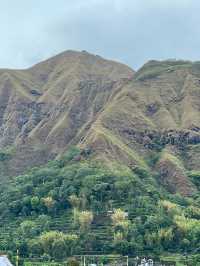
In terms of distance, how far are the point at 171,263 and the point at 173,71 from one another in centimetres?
9188

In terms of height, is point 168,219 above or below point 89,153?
below

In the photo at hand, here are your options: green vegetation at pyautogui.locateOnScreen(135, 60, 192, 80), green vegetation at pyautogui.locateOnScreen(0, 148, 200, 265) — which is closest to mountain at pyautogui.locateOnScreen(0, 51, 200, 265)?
green vegetation at pyautogui.locateOnScreen(0, 148, 200, 265)

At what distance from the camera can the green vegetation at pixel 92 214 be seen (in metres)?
112

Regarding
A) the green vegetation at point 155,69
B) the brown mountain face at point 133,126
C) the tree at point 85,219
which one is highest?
the green vegetation at point 155,69

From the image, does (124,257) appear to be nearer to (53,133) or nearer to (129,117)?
(129,117)

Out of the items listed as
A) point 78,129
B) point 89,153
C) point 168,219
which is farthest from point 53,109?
point 168,219

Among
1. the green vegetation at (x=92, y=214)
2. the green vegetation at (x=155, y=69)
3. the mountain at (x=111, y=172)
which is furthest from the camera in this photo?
the green vegetation at (x=155, y=69)

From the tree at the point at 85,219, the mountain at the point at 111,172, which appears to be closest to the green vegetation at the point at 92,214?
the tree at the point at 85,219

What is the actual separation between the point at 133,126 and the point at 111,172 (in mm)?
30380

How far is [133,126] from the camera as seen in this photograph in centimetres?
16088

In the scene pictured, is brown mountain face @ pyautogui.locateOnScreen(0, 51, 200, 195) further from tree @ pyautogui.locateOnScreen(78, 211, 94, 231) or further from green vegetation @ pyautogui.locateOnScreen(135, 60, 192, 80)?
tree @ pyautogui.locateOnScreen(78, 211, 94, 231)

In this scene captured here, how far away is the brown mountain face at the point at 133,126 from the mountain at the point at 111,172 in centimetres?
24

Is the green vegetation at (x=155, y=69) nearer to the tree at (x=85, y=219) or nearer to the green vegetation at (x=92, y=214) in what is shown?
the green vegetation at (x=92, y=214)

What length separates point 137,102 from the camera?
17162cm
